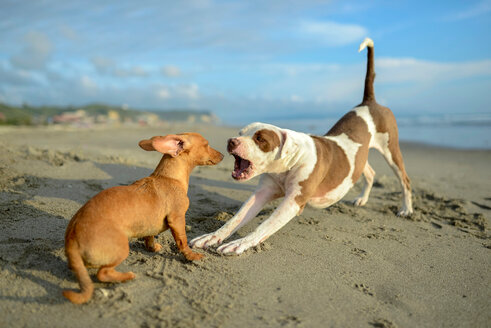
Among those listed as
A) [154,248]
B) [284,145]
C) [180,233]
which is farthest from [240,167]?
[154,248]

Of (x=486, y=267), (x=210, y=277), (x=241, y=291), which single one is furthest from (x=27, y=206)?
(x=486, y=267)

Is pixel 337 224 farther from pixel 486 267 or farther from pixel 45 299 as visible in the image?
pixel 45 299

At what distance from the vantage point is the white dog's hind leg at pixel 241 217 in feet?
11.2

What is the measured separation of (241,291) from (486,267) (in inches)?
96.6

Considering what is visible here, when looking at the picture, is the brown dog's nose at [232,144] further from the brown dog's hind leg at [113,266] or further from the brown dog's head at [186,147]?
the brown dog's hind leg at [113,266]

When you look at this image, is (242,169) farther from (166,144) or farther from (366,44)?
(366,44)

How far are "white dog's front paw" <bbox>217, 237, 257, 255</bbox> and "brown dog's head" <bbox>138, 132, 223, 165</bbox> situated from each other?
0.79 meters

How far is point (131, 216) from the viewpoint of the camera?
2.57 metres

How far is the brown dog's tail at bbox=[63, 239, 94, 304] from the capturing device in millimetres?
2211

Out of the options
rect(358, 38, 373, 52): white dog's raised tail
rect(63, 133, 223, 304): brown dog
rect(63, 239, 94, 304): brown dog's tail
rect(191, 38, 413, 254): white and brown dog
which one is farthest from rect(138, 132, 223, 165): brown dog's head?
rect(358, 38, 373, 52): white dog's raised tail

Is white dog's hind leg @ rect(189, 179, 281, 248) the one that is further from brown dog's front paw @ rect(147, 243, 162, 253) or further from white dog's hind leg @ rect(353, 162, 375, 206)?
white dog's hind leg @ rect(353, 162, 375, 206)

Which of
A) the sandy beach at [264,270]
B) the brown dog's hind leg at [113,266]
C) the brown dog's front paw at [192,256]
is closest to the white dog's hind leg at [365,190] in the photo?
the sandy beach at [264,270]

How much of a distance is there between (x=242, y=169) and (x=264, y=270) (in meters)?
1.02

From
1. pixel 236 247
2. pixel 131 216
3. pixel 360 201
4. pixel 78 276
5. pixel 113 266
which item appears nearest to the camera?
pixel 78 276
